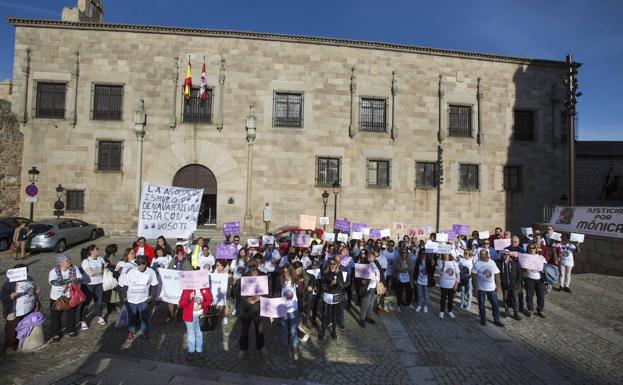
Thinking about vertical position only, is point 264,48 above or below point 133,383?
above

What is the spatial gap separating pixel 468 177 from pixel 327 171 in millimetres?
9939

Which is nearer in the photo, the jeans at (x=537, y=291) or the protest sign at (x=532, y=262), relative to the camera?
the protest sign at (x=532, y=262)

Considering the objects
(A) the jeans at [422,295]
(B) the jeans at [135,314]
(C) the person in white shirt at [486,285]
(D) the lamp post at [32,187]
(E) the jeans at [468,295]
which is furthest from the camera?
(D) the lamp post at [32,187]

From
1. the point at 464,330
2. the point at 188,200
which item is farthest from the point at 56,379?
the point at 464,330

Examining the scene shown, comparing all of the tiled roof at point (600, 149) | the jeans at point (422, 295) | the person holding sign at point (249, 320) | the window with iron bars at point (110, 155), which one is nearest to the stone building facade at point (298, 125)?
the window with iron bars at point (110, 155)

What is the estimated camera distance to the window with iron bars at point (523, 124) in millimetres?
23344

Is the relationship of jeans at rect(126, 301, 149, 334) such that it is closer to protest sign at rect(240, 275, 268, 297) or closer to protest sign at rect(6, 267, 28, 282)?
protest sign at rect(6, 267, 28, 282)

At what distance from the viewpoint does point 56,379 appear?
5535 millimetres

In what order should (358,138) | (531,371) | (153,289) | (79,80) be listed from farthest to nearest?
(358,138), (79,80), (153,289), (531,371)

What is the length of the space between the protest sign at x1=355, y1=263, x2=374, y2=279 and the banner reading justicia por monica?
1149cm

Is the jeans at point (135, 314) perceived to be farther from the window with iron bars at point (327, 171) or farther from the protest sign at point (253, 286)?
the window with iron bars at point (327, 171)

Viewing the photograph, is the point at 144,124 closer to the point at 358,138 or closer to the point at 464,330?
the point at 358,138

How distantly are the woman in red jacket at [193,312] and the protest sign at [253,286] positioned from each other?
70 centimetres

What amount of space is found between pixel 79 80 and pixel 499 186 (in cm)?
2818
